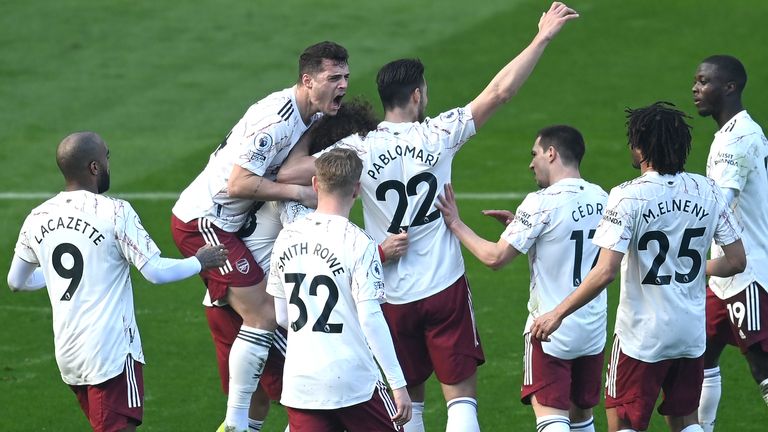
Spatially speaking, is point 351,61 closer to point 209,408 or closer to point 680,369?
point 209,408

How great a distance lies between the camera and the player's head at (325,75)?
766cm

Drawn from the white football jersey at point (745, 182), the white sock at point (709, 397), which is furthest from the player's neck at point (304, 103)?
the white sock at point (709, 397)

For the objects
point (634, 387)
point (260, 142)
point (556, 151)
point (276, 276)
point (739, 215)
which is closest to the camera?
point (276, 276)

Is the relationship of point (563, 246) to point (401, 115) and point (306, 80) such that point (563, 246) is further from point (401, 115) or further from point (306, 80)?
point (306, 80)

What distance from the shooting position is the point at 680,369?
7.16 metres

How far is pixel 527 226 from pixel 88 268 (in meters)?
2.45

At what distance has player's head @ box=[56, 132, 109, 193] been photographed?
7090 mm

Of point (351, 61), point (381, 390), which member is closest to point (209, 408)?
point (381, 390)

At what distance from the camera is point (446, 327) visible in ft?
25.3

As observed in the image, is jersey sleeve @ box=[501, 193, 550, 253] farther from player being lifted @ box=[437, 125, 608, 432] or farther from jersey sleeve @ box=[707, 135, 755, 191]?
jersey sleeve @ box=[707, 135, 755, 191]

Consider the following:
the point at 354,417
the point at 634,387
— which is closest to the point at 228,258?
the point at 354,417

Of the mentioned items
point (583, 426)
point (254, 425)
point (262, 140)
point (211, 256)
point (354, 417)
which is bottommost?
point (254, 425)

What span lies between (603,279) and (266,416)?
3276 mm

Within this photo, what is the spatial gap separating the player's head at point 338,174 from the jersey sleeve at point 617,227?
4.41ft
